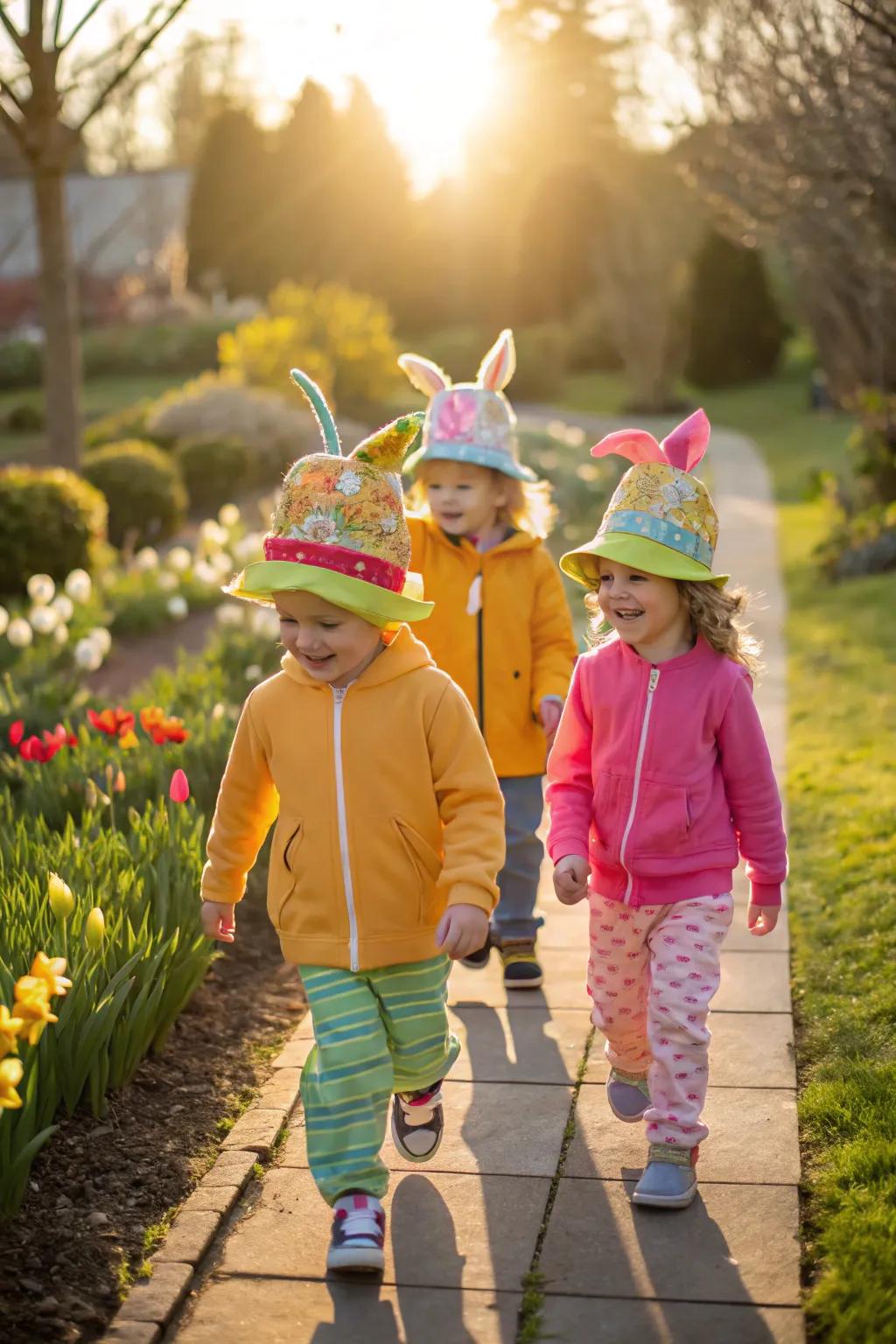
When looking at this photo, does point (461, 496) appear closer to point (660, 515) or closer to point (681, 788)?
point (660, 515)

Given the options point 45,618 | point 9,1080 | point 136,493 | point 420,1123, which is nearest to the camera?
point 9,1080

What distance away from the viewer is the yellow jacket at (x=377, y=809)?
297 centimetres

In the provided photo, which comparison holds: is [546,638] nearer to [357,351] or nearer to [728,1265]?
[728,1265]

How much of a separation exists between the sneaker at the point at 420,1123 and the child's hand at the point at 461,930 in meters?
0.45

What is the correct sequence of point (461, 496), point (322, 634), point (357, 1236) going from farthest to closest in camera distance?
point (461, 496)
point (322, 634)
point (357, 1236)

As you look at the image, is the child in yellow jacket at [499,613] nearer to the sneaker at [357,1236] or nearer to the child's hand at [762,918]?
the child's hand at [762,918]

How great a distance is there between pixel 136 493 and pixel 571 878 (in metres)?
11.3

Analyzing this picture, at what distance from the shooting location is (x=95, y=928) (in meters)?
3.25

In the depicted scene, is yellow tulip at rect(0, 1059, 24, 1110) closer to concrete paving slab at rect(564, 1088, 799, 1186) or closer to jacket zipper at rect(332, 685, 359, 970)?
jacket zipper at rect(332, 685, 359, 970)

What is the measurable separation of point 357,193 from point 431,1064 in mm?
37691

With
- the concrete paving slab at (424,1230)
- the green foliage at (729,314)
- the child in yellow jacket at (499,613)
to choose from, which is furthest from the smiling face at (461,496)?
the green foliage at (729,314)

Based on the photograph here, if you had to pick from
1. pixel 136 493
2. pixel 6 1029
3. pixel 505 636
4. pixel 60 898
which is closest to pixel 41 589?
pixel 505 636

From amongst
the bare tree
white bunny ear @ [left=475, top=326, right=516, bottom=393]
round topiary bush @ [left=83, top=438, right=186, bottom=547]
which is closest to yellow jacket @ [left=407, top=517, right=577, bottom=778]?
white bunny ear @ [left=475, top=326, right=516, bottom=393]

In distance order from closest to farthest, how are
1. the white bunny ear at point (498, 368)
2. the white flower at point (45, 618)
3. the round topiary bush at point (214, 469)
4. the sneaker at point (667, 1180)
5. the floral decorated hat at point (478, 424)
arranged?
the sneaker at point (667, 1180) < the floral decorated hat at point (478, 424) < the white bunny ear at point (498, 368) < the white flower at point (45, 618) < the round topiary bush at point (214, 469)
